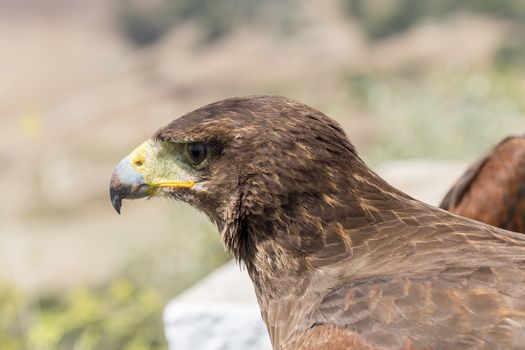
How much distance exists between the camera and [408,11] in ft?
69.7

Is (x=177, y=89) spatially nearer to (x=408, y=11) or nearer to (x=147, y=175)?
(x=408, y=11)

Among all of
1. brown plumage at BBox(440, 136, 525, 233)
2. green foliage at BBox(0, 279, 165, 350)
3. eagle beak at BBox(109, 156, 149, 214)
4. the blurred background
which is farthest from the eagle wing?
the blurred background

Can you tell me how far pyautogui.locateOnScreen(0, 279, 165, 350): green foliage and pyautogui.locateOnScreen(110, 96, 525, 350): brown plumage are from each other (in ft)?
8.46

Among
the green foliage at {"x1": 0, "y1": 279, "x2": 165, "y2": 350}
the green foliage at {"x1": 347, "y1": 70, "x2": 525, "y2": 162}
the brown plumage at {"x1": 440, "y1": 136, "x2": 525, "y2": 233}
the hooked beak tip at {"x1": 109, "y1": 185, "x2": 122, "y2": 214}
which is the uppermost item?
the hooked beak tip at {"x1": 109, "y1": 185, "x2": 122, "y2": 214}

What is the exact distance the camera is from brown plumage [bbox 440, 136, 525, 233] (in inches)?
170

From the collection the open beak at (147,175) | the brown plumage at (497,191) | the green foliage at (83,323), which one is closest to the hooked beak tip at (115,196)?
the open beak at (147,175)

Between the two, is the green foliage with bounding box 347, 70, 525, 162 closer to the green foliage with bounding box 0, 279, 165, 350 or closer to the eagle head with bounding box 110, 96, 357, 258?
the green foliage with bounding box 0, 279, 165, 350

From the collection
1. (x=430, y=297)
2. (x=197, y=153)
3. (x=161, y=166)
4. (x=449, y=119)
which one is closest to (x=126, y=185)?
(x=161, y=166)

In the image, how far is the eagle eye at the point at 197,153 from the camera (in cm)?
307

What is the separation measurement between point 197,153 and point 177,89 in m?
16.2

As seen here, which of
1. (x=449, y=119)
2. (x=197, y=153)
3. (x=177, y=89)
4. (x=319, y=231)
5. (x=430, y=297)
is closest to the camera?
(x=430, y=297)

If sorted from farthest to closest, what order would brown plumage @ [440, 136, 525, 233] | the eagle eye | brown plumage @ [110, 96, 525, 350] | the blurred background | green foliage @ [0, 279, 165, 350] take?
the blurred background, green foliage @ [0, 279, 165, 350], brown plumage @ [440, 136, 525, 233], the eagle eye, brown plumage @ [110, 96, 525, 350]

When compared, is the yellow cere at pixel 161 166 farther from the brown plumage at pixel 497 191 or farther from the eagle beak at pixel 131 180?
the brown plumage at pixel 497 191

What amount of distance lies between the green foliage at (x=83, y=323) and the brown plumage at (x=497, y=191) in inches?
80.6
